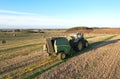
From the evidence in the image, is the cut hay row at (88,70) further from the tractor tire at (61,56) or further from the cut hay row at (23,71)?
the tractor tire at (61,56)

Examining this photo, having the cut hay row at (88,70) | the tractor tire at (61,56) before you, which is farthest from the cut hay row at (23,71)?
the tractor tire at (61,56)

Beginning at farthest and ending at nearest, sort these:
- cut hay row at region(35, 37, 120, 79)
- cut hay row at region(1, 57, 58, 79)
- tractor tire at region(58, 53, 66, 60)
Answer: tractor tire at region(58, 53, 66, 60), cut hay row at region(1, 57, 58, 79), cut hay row at region(35, 37, 120, 79)

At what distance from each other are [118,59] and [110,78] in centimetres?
498

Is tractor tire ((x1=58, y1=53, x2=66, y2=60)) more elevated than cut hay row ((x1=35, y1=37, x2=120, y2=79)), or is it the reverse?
tractor tire ((x1=58, y1=53, x2=66, y2=60))

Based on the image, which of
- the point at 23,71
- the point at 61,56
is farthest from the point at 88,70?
the point at 23,71

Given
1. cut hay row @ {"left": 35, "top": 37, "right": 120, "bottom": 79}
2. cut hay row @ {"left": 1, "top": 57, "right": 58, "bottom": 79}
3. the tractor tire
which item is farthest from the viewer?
the tractor tire

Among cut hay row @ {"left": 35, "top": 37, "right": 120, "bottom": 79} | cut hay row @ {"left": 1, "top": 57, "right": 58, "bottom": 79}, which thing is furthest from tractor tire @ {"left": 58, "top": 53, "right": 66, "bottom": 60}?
→ cut hay row @ {"left": 1, "top": 57, "right": 58, "bottom": 79}

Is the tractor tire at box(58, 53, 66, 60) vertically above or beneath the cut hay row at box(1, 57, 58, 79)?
above

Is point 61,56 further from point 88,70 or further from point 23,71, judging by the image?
point 23,71

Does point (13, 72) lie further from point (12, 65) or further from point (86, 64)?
point (86, 64)

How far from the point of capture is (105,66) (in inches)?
496

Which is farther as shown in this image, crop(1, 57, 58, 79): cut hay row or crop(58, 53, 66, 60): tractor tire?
crop(58, 53, 66, 60): tractor tire

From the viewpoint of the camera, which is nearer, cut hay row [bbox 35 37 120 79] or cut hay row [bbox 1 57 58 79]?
cut hay row [bbox 35 37 120 79]

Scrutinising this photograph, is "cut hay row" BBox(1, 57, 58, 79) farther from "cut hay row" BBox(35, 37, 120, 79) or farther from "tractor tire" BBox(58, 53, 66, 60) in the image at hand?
"tractor tire" BBox(58, 53, 66, 60)
